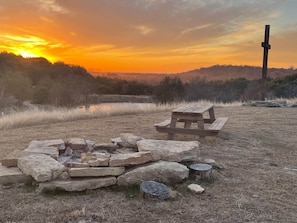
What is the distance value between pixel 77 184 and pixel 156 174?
778mm

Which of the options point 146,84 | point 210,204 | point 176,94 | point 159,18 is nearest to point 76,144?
point 210,204

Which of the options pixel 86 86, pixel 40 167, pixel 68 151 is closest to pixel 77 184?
pixel 40 167

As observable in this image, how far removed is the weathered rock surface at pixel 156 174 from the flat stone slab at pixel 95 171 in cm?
8

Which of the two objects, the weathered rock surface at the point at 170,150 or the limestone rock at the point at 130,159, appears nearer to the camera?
the limestone rock at the point at 130,159

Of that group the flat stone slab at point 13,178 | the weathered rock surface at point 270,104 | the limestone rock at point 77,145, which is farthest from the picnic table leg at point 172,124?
the weathered rock surface at point 270,104

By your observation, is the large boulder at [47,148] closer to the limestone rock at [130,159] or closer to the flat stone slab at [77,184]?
the flat stone slab at [77,184]

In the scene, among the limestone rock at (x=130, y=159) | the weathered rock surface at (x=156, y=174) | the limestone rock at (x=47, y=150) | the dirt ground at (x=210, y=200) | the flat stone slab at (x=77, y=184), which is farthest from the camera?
the limestone rock at (x=47, y=150)

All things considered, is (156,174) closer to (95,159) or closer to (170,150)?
(170,150)

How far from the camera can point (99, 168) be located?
324 centimetres

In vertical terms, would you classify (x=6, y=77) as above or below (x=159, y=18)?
below

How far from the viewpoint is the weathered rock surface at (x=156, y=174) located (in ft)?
10.6

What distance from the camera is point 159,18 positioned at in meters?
11.0

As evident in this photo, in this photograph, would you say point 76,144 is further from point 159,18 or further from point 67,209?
point 159,18

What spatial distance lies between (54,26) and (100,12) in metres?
1.58
